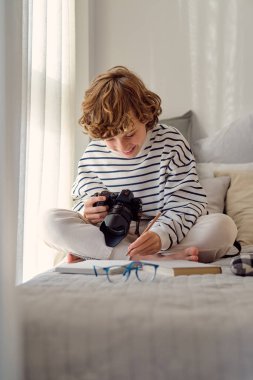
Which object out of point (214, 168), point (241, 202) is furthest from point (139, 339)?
point (214, 168)

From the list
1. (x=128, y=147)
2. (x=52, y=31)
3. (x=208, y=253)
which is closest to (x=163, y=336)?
(x=208, y=253)

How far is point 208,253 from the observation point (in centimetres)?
137

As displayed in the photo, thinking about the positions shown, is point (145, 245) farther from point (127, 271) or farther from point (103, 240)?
point (127, 271)

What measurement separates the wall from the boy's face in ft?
2.52

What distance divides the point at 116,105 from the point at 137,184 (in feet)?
0.81

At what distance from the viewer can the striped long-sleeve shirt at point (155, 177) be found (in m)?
1.48

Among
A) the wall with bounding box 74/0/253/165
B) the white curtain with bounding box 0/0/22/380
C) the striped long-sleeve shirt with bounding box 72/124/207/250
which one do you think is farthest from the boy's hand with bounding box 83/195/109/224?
the wall with bounding box 74/0/253/165

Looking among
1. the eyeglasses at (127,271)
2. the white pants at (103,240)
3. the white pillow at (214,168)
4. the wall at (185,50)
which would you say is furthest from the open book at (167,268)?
the wall at (185,50)

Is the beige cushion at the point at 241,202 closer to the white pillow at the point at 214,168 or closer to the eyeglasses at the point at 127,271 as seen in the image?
the white pillow at the point at 214,168

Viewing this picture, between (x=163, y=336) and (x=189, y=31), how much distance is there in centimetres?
177

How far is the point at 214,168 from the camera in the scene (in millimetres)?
1928

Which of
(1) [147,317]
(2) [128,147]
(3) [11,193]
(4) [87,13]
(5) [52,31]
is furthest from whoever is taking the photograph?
(4) [87,13]

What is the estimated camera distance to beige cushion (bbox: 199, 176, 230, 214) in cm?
177

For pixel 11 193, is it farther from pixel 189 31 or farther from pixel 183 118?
pixel 189 31
